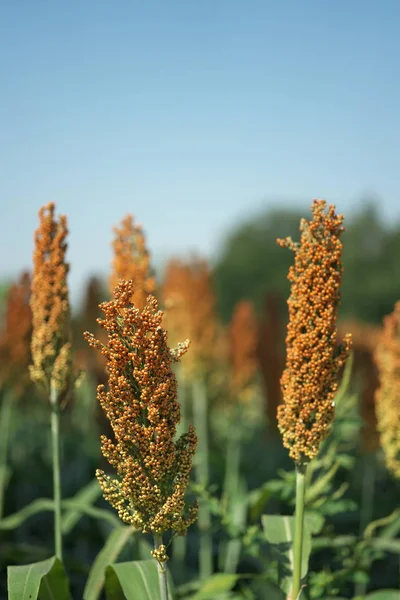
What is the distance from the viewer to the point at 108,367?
2248 millimetres

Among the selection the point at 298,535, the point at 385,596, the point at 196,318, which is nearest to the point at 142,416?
the point at 298,535

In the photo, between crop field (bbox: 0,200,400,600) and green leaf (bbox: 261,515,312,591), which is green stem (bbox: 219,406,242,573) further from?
green leaf (bbox: 261,515,312,591)

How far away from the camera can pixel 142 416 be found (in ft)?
7.56

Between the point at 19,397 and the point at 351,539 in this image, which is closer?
the point at 351,539

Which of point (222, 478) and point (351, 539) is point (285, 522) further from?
point (222, 478)

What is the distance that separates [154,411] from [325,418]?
2.47 ft

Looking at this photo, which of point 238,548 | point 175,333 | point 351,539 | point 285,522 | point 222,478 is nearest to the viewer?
point 285,522

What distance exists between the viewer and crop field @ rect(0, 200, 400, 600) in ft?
7.45

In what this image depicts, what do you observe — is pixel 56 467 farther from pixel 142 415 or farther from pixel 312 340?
pixel 312 340

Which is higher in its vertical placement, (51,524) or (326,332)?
(326,332)

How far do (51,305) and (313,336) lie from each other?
4.63ft

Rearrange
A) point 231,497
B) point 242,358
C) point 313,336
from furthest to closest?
point 242,358
point 231,497
point 313,336

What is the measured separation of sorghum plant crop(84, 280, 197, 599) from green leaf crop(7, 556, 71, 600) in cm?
69

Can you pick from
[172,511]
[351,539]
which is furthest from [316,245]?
[351,539]
